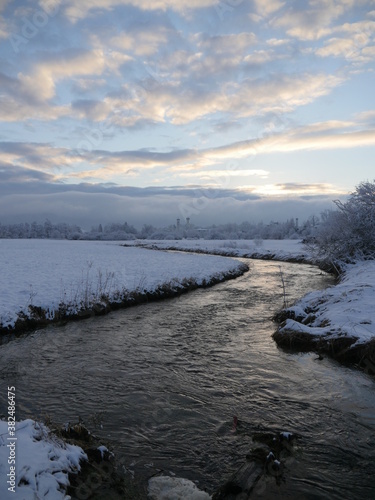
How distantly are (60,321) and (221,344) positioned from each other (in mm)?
7966

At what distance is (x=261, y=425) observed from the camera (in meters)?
7.15

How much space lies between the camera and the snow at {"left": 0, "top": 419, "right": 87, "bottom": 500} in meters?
4.30

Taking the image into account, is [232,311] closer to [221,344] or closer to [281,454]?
[221,344]

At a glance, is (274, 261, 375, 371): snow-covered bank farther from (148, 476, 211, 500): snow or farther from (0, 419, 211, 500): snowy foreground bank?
(0, 419, 211, 500): snowy foreground bank

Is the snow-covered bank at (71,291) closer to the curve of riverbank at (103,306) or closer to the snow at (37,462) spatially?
the curve of riverbank at (103,306)

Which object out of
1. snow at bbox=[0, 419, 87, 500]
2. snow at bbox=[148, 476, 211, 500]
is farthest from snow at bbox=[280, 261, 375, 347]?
snow at bbox=[0, 419, 87, 500]

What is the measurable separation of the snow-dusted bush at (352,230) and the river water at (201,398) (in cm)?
2266

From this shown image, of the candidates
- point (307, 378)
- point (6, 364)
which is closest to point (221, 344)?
point (307, 378)

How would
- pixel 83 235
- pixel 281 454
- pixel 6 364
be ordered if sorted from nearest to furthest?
1. pixel 281 454
2. pixel 6 364
3. pixel 83 235

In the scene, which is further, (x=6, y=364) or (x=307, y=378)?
(x=6, y=364)

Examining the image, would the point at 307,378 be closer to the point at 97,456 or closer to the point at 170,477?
the point at 170,477

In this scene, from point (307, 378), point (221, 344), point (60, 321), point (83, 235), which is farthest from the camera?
point (83, 235)

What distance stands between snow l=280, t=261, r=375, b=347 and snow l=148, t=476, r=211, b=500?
317 inches

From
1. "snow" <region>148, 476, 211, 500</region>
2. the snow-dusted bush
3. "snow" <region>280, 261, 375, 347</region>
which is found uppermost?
the snow-dusted bush
